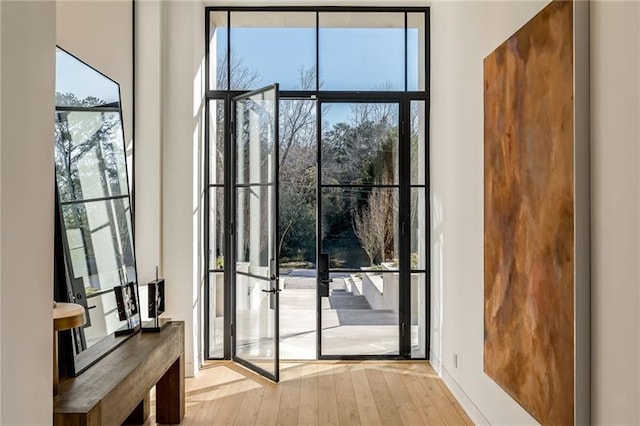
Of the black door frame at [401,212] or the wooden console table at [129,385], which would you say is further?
the black door frame at [401,212]

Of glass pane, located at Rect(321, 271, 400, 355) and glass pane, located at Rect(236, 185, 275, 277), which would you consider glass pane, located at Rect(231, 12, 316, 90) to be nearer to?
glass pane, located at Rect(236, 185, 275, 277)

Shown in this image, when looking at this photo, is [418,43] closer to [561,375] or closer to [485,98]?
[485,98]

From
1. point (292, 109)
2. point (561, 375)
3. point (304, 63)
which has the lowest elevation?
point (561, 375)

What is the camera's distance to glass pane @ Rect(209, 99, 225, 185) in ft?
16.2

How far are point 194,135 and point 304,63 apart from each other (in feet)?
4.02

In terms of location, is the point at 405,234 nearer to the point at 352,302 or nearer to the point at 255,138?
the point at 352,302

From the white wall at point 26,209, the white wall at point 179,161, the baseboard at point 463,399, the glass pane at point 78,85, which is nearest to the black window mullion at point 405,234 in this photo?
the baseboard at point 463,399

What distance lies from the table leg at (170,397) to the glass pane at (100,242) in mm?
670

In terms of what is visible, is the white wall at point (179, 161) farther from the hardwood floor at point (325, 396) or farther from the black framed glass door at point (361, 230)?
the black framed glass door at point (361, 230)

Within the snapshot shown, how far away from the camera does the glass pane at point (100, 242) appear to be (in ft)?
9.45

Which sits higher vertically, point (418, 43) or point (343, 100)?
point (418, 43)

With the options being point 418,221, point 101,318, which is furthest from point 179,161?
point 418,221

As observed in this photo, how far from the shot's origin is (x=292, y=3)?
4.91 metres

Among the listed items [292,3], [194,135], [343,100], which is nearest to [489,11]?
[343,100]
